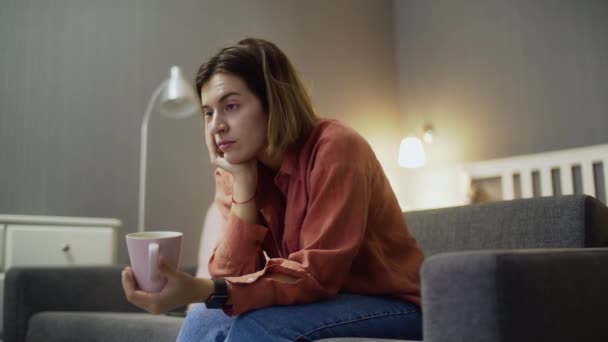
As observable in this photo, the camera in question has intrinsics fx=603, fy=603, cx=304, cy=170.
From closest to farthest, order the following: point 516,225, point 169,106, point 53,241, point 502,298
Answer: point 502,298
point 516,225
point 53,241
point 169,106

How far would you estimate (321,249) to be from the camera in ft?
2.99

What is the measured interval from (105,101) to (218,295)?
2.13m

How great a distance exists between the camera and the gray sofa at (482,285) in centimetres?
73

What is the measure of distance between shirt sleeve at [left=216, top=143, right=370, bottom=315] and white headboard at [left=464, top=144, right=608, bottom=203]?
7.68ft

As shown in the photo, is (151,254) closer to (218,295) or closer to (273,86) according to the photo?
(218,295)

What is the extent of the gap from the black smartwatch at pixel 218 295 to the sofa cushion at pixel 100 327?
0.53 meters

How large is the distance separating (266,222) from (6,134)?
173 cm

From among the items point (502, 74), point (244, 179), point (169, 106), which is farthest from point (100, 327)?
point (502, 74)

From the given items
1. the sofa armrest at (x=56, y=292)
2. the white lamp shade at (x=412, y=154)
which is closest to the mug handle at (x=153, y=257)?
the sofa armrest at (x=56, y=292)

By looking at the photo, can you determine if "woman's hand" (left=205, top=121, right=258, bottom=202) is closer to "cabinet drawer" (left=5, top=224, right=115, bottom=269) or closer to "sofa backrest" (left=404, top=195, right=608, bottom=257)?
"sofa backrest" (left=404, top=195, right=608, bottom=257)

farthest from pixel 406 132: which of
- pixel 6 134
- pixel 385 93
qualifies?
pixel 6 134

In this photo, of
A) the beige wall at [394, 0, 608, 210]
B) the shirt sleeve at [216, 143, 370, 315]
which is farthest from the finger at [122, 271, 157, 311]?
the beige wall at [394, 0, 608, 210]

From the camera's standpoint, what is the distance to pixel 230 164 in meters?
1.16

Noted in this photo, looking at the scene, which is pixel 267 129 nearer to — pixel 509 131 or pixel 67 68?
pixel 67 68
